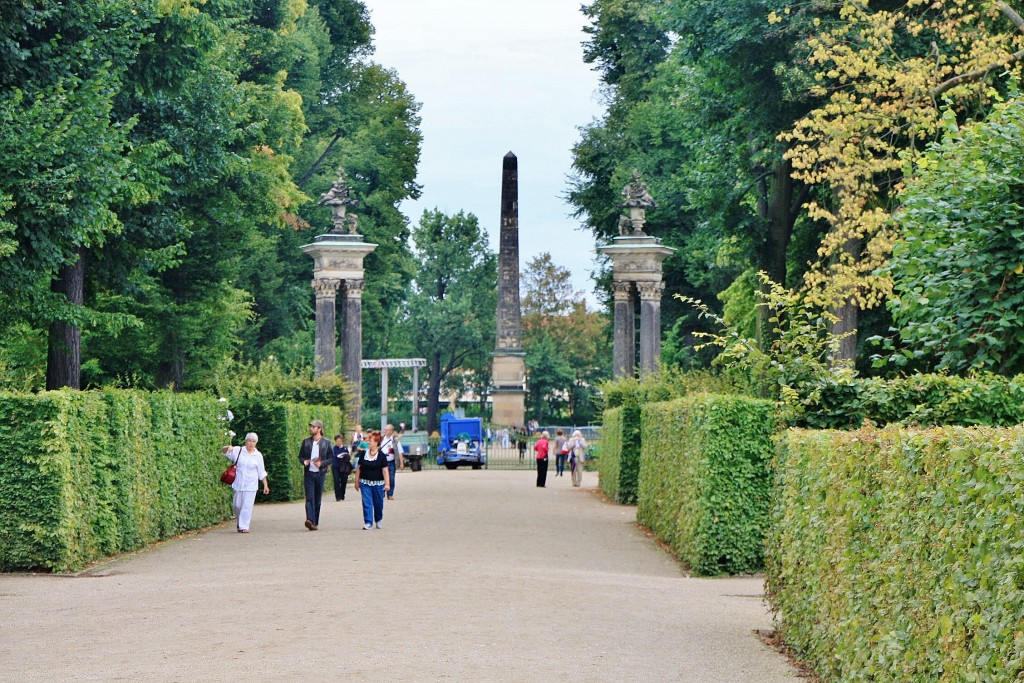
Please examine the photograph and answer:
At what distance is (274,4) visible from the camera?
148 feet

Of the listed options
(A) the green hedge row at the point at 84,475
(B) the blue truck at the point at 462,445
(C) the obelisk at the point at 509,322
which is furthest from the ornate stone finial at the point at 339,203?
(A) the green hedge row at the point at 84,475

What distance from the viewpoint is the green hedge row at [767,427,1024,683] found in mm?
5602

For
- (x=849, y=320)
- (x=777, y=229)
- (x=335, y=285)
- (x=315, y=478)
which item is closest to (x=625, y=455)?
(x=849, y=320)

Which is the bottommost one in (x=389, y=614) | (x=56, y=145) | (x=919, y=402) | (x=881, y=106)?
(x=389, y=614)

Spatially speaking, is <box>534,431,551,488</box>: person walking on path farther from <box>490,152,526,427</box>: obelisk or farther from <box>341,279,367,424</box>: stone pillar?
<box>490,152,526,427</box>: obelisk

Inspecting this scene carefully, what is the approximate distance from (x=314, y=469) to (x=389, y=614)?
11.2 m

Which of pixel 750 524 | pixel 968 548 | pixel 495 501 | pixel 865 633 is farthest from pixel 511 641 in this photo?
pixel 495 501

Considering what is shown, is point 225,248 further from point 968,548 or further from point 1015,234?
point 968,548

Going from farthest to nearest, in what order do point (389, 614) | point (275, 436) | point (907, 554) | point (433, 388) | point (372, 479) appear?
point (433, 388) → point (275, 436) → point (372, 479) → point (389, 614) → point (907, 554)

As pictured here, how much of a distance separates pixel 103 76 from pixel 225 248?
11.5 m

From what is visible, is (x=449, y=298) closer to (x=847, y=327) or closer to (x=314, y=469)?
(x=847, y=327)

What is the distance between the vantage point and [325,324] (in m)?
44.4

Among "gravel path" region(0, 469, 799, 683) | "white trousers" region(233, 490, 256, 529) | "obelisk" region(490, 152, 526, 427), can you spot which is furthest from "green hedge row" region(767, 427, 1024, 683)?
"obelisk" region(490, 152, 526, 427)

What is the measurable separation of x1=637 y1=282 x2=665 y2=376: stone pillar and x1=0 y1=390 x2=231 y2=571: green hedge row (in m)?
21.4
